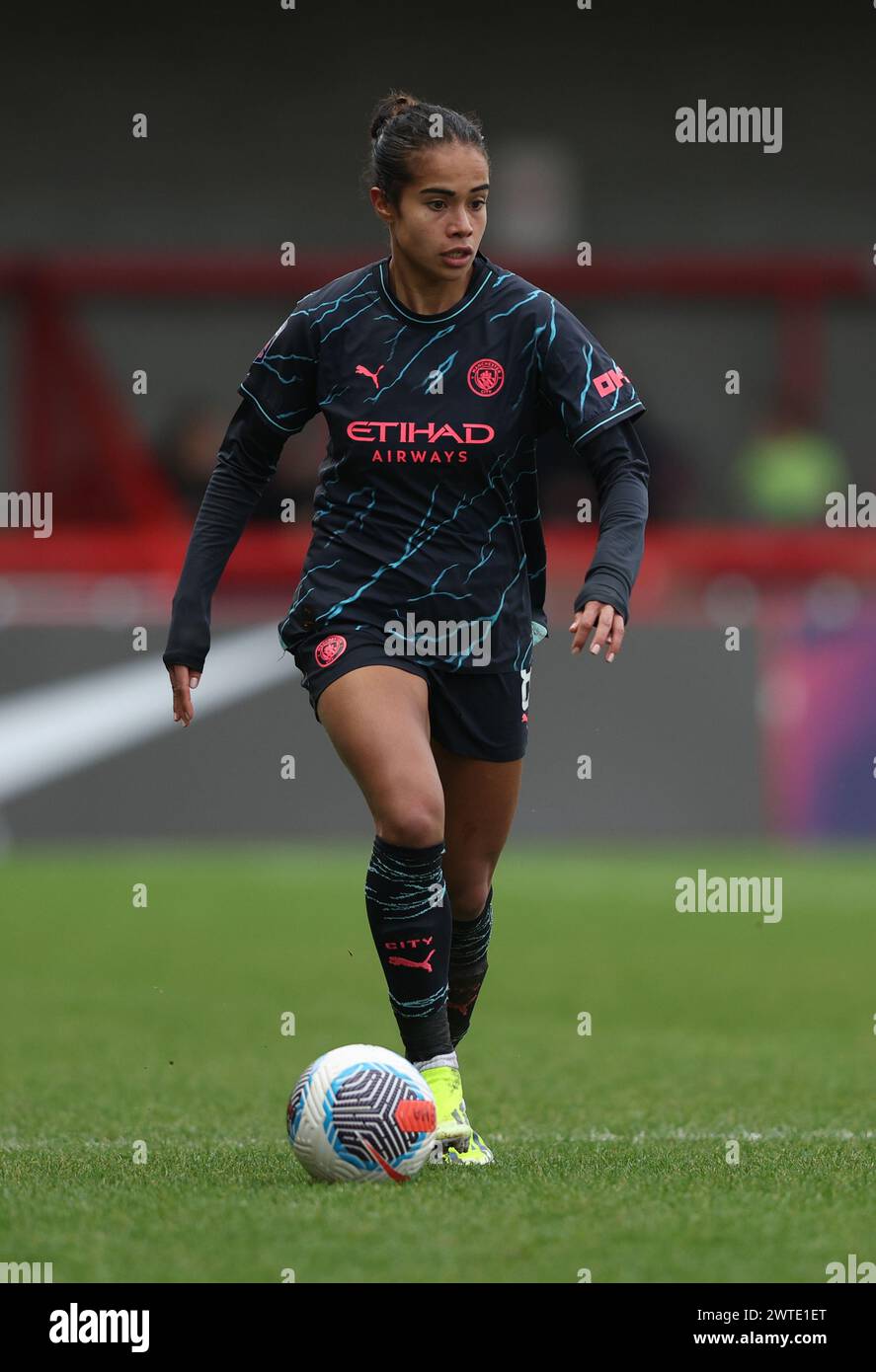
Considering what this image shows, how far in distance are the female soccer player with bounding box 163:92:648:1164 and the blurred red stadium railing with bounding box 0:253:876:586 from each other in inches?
406

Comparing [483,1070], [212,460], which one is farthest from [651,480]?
[483,1070]

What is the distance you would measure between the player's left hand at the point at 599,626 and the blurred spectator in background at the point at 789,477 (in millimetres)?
12983

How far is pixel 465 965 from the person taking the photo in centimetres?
504

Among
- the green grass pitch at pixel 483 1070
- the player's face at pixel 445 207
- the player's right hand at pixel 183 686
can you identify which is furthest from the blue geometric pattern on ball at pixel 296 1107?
the player's face at pixel 445 207

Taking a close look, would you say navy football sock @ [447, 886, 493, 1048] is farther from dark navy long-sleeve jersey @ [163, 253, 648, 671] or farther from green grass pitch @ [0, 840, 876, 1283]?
dark navy long-sleeve jersey @ [163, 253, 648, 671]

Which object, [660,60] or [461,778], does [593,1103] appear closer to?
[461,778]

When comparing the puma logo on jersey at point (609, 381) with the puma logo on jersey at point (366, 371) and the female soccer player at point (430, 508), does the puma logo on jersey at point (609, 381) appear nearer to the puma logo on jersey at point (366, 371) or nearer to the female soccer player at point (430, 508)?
the female soccer player at point (430, 508)

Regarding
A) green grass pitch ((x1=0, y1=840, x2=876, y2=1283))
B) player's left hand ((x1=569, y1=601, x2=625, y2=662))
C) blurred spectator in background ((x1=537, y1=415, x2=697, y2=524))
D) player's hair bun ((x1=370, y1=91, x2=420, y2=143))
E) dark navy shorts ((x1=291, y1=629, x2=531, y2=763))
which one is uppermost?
blurred spectator in background ((x1=537, y1=415, x2=697, y2=524))

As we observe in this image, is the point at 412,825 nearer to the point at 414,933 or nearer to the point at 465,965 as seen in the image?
the point at 414,933

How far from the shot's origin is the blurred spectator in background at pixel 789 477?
17250 millimetres

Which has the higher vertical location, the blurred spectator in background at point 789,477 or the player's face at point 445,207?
the blurred spectator in background at point 789,477

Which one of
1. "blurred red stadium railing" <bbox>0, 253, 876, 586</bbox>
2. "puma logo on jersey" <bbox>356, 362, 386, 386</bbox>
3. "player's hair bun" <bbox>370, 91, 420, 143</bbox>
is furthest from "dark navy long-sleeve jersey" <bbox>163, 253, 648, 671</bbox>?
"blurred red stadium railing" <bbox>0, 253, 876, 586</bbox>

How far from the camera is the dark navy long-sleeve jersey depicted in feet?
15.2
